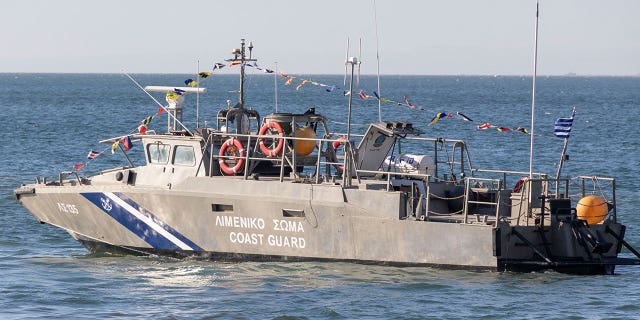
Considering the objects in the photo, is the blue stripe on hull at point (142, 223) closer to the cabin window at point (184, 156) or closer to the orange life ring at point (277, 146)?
the cabin window at point (184, 156)

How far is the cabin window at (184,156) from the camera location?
71.8ft

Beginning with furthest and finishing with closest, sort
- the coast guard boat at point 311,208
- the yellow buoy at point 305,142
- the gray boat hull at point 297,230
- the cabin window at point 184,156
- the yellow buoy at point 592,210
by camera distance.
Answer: the cabin window at point 184,156 → the yellow buoy at point 305,142 → the yellow buoy at point 592,210 → the coast guard boat at point 311,208 → the gray boat hull at point 297,230

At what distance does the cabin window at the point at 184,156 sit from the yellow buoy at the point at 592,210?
23.8 feet

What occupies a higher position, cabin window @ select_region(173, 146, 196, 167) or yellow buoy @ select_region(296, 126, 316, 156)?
yellow buoy @ select_region(296, 126, 316, 156)

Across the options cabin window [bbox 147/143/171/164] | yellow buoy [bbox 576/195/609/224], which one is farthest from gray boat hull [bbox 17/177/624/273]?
cabin window [bbox 147/143/171/164]

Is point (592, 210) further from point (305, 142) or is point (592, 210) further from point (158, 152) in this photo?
point (158, 152)

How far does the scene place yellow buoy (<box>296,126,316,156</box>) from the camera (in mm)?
21406

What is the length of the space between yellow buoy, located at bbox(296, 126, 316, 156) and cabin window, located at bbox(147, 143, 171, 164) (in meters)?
2.66

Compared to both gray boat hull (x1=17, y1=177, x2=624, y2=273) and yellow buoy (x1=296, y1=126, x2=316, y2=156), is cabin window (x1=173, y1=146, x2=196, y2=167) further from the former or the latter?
yellow buoy (x1=296, y1=126, x2=316, y2=156)

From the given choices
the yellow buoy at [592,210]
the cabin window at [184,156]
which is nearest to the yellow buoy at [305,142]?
the cabin window at [184,156]

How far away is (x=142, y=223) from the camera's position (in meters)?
22.0

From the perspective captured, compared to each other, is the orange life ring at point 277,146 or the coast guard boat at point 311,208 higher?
the orange life ring at point 277,146

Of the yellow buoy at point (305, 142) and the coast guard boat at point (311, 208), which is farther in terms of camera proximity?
the yellow buoy at point (305, 142)

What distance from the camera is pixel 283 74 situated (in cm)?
2319
